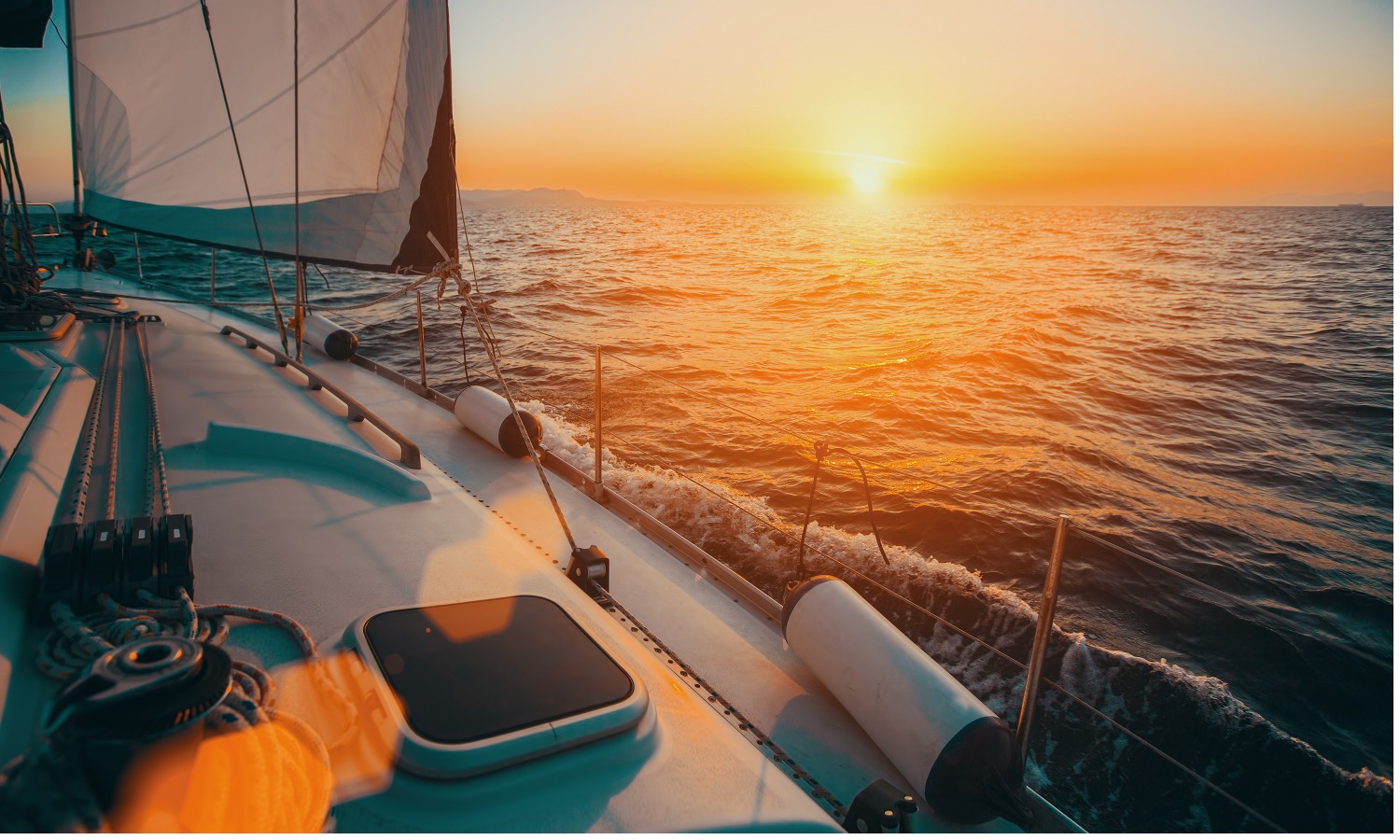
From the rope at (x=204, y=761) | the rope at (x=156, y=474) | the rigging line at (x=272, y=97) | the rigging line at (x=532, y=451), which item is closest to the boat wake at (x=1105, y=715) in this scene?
the rigging line at (x=532, y=451)

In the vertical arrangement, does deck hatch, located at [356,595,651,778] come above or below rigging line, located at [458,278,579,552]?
below

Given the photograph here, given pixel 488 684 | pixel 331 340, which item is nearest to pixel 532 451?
pixel 488 684

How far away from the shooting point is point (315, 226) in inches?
154

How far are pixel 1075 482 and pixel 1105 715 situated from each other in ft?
15.6

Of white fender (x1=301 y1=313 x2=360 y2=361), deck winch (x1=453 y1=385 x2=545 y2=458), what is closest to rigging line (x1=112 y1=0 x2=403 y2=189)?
deck winch (x1=453 y1=385 x2=545 y2=458)

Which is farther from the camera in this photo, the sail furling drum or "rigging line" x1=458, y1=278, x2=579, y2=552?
"rigging line" x1=458, y1=278, x2=579, y2=552

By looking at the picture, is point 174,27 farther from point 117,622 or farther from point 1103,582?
point 1103,582

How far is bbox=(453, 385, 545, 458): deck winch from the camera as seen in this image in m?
4.50

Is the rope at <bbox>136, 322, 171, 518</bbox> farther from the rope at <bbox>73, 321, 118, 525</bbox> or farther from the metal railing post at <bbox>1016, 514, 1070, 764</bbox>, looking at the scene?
the metal railing post at <bbox>1016, 514, 1070, 764</bbox>

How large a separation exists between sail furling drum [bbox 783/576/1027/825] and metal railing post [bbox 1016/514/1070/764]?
0.17 ft

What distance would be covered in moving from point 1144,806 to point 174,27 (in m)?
5.99

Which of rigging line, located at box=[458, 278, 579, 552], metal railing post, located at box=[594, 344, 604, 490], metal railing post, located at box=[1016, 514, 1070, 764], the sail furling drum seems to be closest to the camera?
metal railing post, located at box=[1016, 514, 1070, 764]

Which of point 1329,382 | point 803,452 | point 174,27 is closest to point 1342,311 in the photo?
point 1329,382

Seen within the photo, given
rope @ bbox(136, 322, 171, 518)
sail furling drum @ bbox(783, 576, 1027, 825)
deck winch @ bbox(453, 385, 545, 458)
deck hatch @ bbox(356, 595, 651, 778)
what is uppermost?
rope @ bbox(136, 322, 171, 518)
